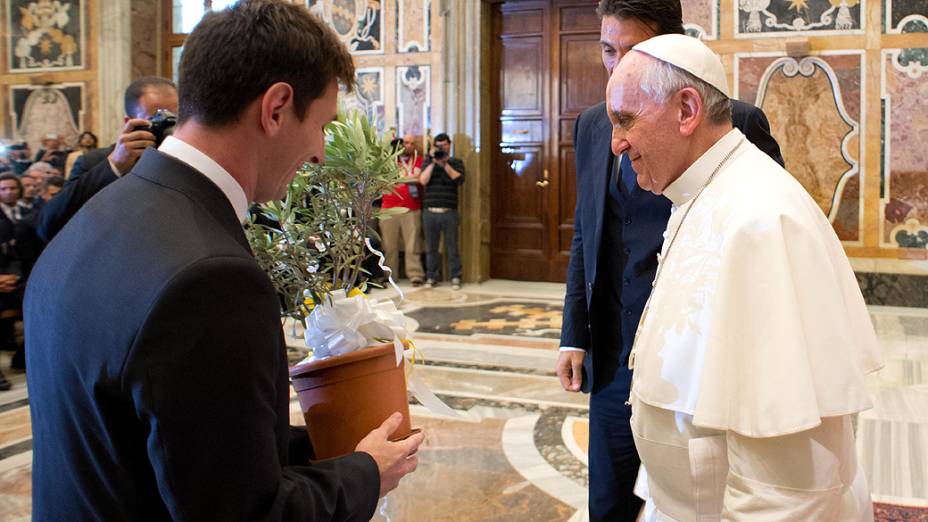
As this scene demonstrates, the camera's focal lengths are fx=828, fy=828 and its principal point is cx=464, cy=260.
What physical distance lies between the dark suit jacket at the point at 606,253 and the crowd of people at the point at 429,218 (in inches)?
275

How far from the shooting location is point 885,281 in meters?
8.00

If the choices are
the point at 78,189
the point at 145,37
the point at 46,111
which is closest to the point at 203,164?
the point at 78,189

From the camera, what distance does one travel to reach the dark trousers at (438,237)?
9391mm

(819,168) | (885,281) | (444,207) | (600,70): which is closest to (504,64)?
(600,70)

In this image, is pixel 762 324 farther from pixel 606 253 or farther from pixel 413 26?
pixel 413 26

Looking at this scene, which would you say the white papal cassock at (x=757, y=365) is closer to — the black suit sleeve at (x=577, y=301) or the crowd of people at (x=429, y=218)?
the black suit sleeve at (x=577, y=301)

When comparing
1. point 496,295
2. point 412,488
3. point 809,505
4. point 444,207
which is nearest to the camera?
point 809,505

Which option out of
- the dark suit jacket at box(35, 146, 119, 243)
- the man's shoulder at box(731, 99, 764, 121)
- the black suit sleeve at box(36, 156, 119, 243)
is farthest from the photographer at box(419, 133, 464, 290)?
the man's shoulder at box(731, 99, 764, 121)

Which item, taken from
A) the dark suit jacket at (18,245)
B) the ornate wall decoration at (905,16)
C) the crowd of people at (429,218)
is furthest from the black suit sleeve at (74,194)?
the ornate wall decoration at (905,16)

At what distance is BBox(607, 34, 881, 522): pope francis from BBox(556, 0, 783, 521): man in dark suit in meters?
0.39

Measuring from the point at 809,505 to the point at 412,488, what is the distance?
87.6 inches

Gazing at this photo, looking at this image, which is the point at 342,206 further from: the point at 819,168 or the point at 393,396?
the point at 819,168

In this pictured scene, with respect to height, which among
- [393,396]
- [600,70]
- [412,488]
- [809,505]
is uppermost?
[600,70]

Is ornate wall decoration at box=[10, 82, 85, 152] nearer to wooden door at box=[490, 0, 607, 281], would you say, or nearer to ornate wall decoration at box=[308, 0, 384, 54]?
ornate wall decoration at box=[308, 0, 384, 54]
